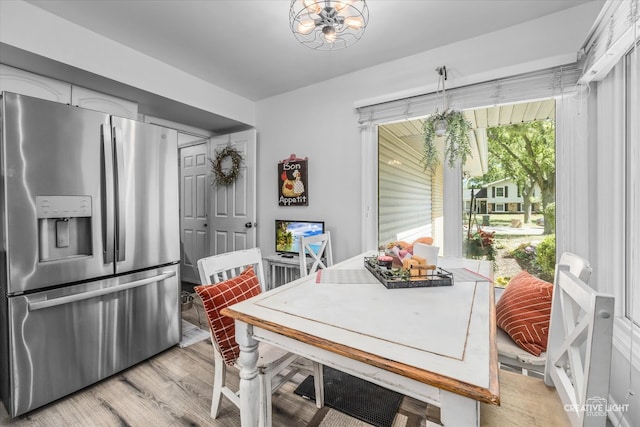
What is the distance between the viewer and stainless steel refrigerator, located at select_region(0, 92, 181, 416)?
1649 millimetres

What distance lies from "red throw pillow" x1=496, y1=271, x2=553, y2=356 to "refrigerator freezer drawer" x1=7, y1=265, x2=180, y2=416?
2.41 meters

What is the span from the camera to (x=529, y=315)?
1.49 m

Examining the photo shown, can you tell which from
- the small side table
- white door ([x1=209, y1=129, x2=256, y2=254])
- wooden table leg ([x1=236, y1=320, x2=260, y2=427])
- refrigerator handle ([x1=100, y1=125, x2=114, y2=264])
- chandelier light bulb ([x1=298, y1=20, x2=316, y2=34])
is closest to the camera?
wooden table leg ([x1=236, y1=320, x2=260, y2=427])

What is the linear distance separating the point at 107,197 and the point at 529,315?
8.70 ft

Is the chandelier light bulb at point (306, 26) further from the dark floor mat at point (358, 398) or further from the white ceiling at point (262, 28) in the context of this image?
the dark floor mat at point (358, 398)

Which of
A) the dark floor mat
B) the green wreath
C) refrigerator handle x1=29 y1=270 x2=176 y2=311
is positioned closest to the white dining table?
the dark floor mat

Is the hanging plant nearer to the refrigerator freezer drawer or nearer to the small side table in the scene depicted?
the small side table

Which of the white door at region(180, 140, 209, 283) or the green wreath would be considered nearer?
the green wreath

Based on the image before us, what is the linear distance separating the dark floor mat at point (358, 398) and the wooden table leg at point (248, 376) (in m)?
0.75

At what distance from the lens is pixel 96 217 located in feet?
6.43

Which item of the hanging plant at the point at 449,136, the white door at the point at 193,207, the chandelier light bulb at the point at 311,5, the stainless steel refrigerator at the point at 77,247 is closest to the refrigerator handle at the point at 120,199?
the stainless steel refrigerator at the point at 77,247

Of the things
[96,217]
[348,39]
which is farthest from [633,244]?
[96,217]

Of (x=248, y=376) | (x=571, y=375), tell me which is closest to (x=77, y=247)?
(x=248, y=376)

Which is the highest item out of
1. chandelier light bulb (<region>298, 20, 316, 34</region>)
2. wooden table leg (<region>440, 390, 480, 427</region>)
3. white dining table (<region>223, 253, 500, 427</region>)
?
chandelier light bulb (<region>298, 20, 316, 34</region>)
